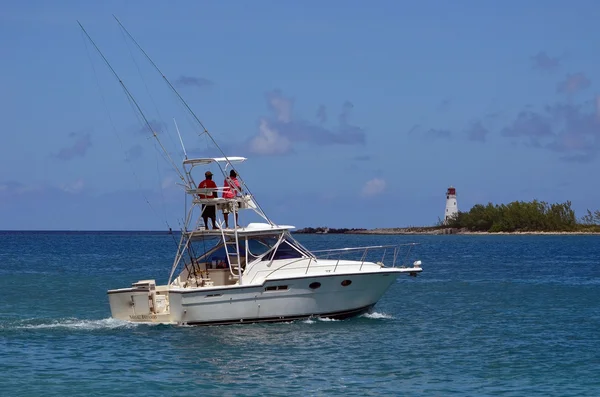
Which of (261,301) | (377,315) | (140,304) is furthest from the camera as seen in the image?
(377,315)

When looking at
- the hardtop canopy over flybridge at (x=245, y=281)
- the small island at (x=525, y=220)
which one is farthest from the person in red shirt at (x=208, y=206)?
the small island at (x=525, y=220)

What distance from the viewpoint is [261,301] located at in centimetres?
2617

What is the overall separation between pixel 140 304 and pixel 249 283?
3.16 metres

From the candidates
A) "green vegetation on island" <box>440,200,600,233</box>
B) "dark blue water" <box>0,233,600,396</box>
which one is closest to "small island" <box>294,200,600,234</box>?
"green vegetation on island" <box>440,200,600,233</box>

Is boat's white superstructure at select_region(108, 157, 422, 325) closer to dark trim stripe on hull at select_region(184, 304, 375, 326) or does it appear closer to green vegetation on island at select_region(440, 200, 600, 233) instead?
dark trim stripe on hull at select_region(184, 304, 375, 326)

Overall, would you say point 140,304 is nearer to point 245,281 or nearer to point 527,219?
point 245,281

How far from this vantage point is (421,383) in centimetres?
1939

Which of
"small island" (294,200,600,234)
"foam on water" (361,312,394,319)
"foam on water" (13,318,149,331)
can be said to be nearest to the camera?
"foam on water" (13,318,149,331)

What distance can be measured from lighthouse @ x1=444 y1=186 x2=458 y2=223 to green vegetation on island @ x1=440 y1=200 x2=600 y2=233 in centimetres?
388

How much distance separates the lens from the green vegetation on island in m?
167

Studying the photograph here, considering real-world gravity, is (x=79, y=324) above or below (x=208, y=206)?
below

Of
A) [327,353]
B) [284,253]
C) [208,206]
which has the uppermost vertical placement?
[208,206]

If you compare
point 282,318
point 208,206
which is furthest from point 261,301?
point 208,206

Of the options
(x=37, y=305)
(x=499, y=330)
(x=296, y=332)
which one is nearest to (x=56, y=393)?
(x=296, y=332)
